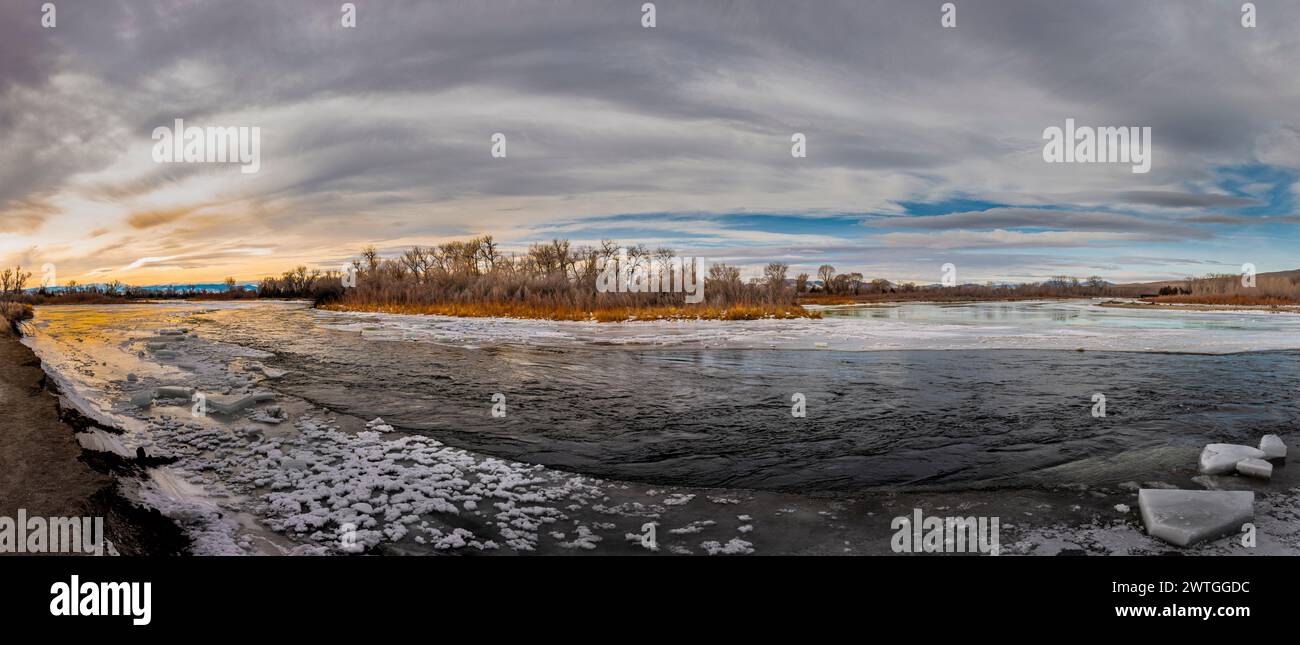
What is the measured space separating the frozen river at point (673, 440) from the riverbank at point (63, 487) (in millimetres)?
266

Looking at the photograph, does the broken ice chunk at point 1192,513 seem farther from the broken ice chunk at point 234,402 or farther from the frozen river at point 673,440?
the broken ice chunk at point 234,402

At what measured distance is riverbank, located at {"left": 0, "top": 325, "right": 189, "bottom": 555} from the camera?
12.5 feet

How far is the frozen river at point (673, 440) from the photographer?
172 inches

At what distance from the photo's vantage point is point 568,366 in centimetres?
1265

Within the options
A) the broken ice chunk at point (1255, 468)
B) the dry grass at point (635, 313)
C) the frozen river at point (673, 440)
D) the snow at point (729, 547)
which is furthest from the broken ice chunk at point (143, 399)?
the dry grass at point (635, 313)

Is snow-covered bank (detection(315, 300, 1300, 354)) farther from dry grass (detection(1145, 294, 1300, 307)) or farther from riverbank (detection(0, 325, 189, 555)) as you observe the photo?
dry grass (detection(1145, 294, 1300, 307))

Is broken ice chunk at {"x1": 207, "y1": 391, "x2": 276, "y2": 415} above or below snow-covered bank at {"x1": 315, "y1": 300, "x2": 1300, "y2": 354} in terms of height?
below

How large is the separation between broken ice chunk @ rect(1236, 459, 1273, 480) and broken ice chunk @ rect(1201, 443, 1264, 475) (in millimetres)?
52

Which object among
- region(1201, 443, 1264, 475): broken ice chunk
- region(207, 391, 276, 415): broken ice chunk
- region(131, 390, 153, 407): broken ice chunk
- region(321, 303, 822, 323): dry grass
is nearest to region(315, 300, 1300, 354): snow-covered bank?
region(321, 303, 822, 323): dry grass

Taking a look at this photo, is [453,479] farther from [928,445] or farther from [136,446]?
[928,445]

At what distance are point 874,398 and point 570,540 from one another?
6.21m

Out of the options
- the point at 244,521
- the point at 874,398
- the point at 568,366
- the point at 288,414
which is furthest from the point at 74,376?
the point at 874,398

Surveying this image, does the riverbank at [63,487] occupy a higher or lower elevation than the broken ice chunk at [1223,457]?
higher

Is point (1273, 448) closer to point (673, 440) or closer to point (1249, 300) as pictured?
point (673, 440)
